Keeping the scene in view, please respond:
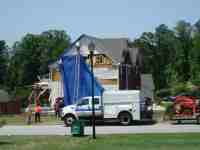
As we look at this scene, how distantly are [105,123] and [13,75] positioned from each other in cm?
8376

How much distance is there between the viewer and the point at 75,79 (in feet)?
155

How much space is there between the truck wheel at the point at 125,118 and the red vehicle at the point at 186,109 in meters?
2.87

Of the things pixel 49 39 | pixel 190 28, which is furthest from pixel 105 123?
pixel 49 39

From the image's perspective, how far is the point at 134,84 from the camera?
72.9 m

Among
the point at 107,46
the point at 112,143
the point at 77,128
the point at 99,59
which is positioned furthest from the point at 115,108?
the point at 107,46

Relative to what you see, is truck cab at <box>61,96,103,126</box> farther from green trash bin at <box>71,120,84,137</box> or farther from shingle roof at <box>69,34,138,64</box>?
shingle roof at <box>69,34,138,64</box>

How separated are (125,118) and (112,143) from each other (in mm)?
13830

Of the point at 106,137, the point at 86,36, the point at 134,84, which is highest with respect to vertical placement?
the point at 86,36

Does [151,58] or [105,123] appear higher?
[151,58]

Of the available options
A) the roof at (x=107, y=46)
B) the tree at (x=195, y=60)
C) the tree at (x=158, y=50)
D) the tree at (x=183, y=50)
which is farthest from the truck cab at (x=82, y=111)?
the tree at (x=158, y=50)

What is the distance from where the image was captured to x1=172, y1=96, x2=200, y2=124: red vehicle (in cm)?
3581

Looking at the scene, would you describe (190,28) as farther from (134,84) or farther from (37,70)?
(134,84)

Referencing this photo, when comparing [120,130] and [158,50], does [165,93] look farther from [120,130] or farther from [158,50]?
[120,130]

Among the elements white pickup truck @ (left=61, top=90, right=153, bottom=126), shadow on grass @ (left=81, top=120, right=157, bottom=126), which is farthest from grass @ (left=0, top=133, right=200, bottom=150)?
shadow on grass @ (left=81, top=120, right=157, bottom=126)
